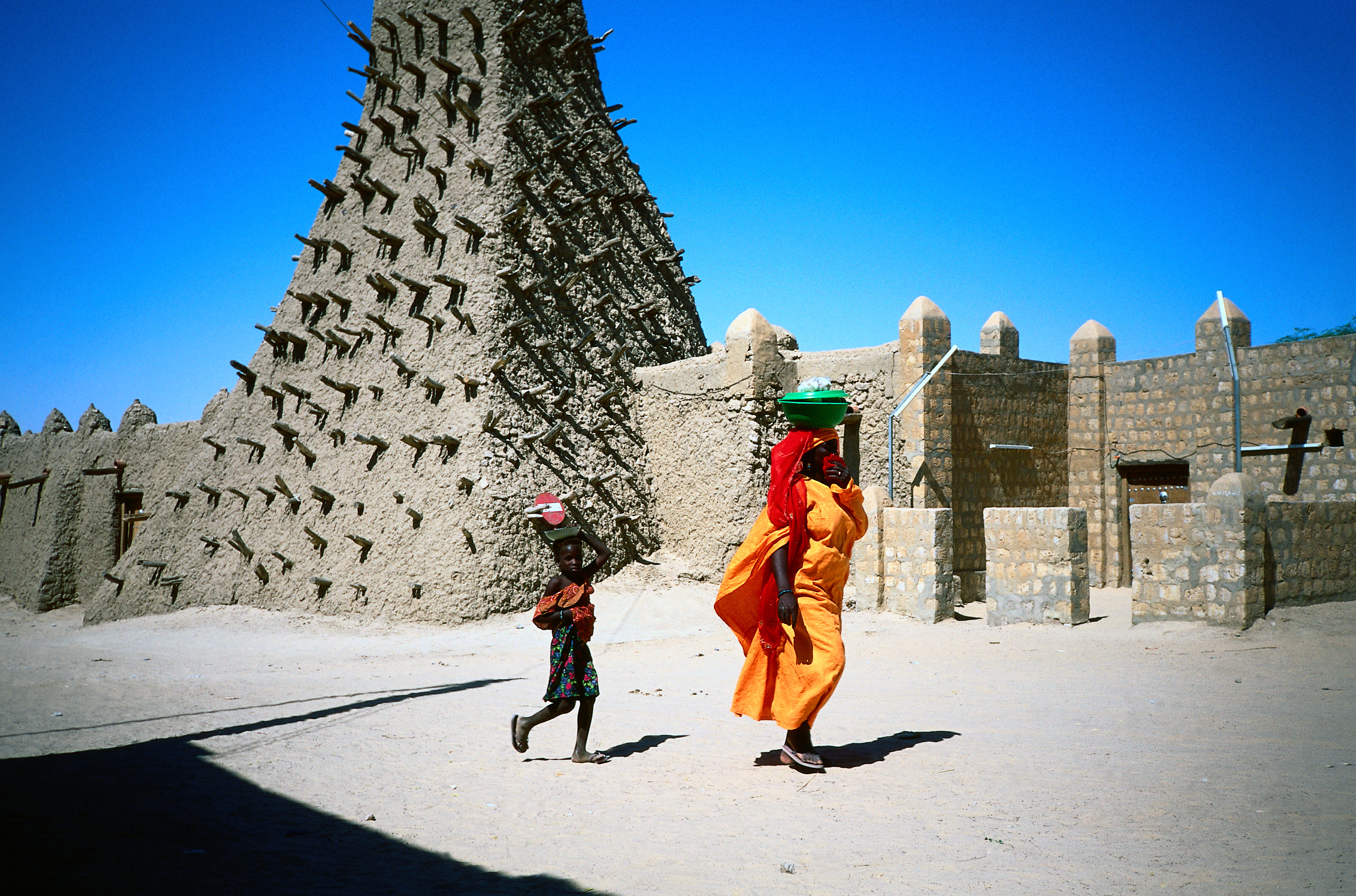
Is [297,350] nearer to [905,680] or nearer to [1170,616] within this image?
[905,680]

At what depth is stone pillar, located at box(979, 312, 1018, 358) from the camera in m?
15.8

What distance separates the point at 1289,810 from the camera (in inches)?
158

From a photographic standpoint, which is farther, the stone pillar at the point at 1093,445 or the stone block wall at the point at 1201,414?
the stone pillar at the point at 1093,445

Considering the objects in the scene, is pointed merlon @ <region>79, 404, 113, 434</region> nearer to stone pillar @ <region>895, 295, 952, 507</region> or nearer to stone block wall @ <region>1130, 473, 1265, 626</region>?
stone pillar @ <region>895, 295, 952, 507</region>

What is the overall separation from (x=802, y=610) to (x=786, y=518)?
1.76 ft

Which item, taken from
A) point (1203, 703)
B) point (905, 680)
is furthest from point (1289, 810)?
point (905, 680)

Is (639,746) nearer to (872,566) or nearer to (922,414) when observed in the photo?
(872,566)

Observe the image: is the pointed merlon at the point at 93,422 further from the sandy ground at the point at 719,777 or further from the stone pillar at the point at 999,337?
the stone pillar at the point at 999,337

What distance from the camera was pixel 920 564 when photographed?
1107 centimetres

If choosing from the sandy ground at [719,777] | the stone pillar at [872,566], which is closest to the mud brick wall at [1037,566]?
the sandy ground at [719,777]

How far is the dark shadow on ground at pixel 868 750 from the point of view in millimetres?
5254

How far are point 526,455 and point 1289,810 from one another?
35.5 feet

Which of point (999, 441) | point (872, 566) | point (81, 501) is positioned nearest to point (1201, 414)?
point (999, 441)

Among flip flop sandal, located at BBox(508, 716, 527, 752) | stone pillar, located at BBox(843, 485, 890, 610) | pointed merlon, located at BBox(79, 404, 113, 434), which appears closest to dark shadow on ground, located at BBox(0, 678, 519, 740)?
flip flop sandal, located at BBox(508, 716, 527, 752)
